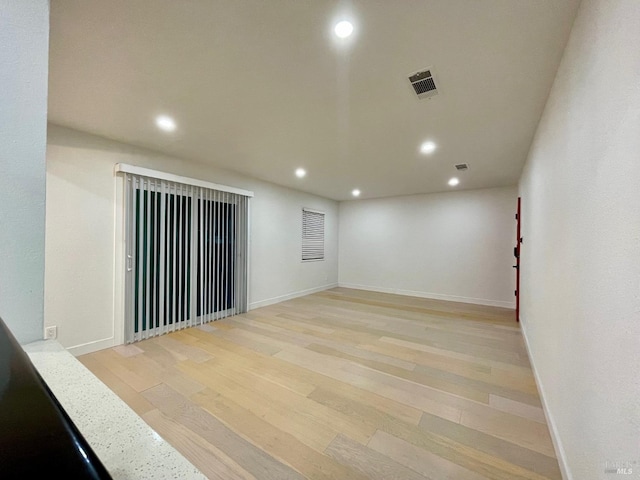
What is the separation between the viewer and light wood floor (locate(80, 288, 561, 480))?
1.44 meters

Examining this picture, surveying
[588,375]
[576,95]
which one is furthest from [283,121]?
[588,375]

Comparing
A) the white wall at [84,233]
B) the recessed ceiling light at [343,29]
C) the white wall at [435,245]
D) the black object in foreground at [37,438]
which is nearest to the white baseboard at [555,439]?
the black object in foreground at [37,438]

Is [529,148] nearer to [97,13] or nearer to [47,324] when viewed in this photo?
[97,13]

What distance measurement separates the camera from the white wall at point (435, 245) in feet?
16.1

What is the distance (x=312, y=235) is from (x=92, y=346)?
4.22 meters

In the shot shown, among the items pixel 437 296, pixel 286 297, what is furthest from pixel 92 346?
pixel 437 296

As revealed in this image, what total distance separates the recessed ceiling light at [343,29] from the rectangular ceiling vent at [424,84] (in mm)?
602

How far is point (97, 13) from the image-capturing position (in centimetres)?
134

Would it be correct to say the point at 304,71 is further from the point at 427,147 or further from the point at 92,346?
the point at 92,346

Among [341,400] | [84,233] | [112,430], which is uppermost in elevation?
[84,233]

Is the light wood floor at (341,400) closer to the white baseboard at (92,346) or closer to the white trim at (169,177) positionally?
the white baseboard at (92,346)

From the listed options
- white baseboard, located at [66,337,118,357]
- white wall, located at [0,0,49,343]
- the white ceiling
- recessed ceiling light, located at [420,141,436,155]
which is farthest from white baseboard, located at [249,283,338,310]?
white wall, located at [0,0,49,343]

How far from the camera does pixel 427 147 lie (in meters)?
3.04

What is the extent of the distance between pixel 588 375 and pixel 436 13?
181cm
